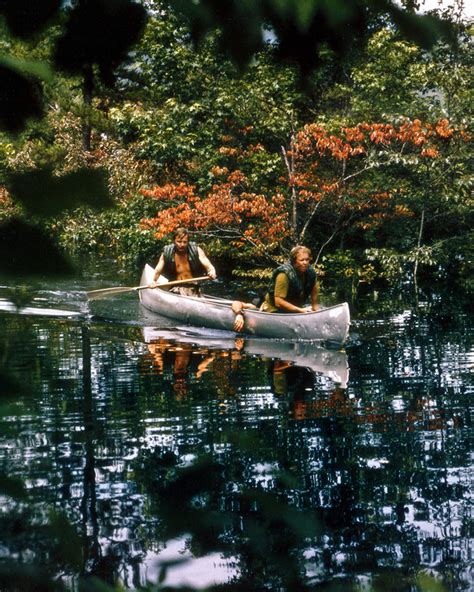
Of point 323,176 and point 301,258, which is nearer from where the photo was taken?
point 301,258

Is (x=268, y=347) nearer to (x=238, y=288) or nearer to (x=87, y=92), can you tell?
(x=238, y=288)

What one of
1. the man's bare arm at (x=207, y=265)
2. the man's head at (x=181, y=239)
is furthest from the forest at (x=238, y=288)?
the man's head at (x=181, y=239)

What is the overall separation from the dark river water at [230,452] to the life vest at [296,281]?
2.25 feet

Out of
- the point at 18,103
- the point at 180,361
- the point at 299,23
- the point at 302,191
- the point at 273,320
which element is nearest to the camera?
the point at 18,103

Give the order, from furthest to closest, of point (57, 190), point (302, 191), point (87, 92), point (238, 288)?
point (238, 288), point (302, 191), point (87, 92), point (57, 190)

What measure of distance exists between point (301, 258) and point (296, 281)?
0.44 metres

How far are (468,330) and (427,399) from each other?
5.15 meters

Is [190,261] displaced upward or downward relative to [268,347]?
upward

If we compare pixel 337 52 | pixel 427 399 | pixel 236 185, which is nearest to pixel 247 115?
pixel 236 185

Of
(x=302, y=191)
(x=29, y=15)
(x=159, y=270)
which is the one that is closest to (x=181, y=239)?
(x=159, y=270)

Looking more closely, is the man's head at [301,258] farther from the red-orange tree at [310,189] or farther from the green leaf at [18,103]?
the green leaf at [18,103]

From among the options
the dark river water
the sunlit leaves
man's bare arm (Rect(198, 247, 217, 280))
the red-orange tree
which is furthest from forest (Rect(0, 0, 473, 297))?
the sunlit leaves

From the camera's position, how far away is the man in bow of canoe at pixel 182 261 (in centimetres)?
1338

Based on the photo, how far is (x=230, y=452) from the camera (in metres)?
1.88
